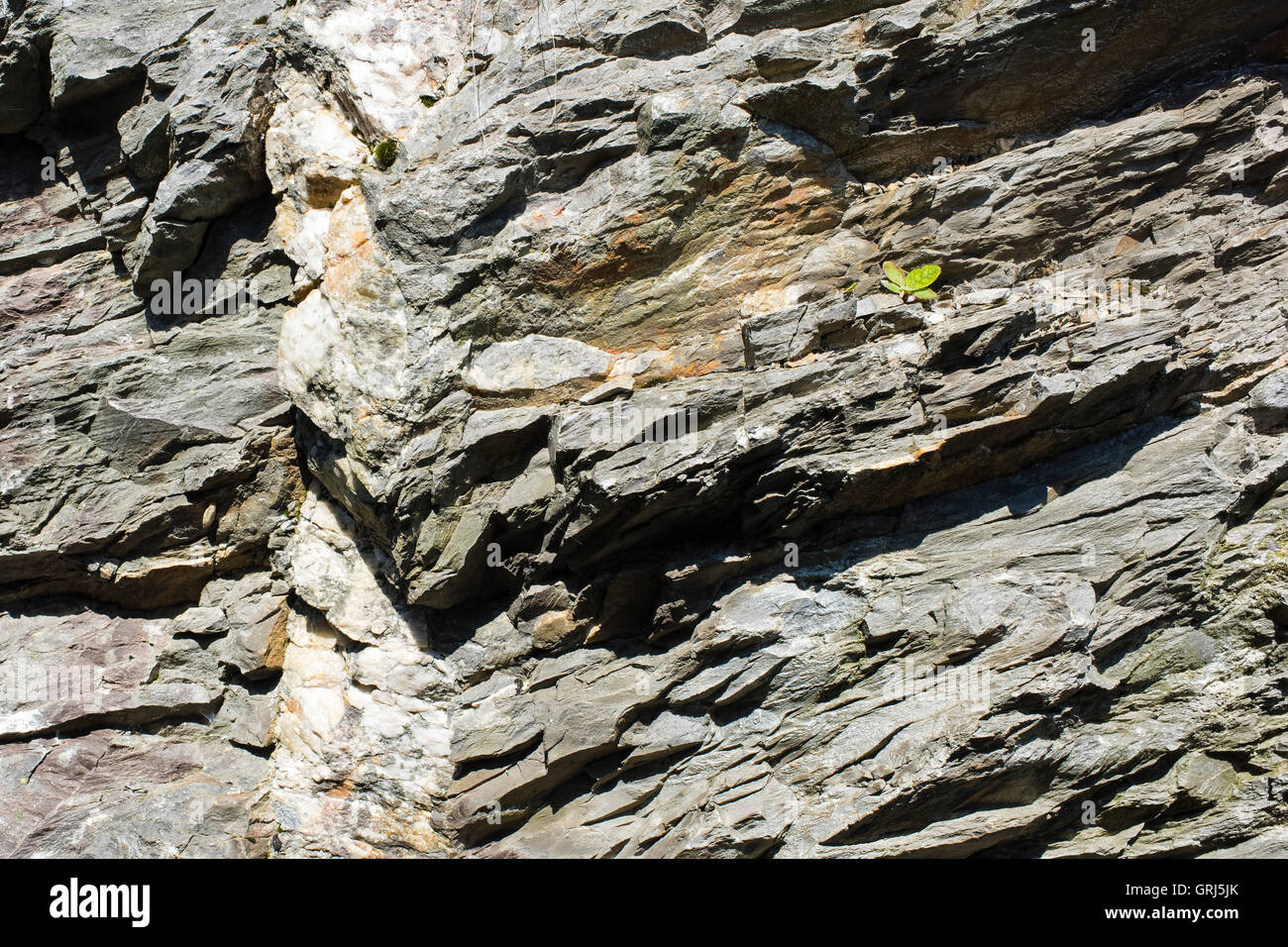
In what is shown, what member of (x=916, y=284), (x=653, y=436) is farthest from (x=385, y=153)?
(x=916, y=284)

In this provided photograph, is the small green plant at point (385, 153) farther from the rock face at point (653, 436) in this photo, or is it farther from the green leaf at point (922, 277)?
the green leaf at point (922, 277)

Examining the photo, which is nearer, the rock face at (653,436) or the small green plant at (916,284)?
the rock face at (653,436)

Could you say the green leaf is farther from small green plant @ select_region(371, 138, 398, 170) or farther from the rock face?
small green plant @ select_region(371, 138, 398, 170)

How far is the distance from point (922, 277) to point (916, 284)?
14 centimetres

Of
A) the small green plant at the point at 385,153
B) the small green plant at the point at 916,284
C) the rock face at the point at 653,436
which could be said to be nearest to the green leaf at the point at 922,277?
the small green plant at the point at 916,284

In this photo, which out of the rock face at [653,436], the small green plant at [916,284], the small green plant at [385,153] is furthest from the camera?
the small green plant at [385,153]

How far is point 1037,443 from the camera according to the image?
1088 cm

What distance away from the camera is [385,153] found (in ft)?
40.5

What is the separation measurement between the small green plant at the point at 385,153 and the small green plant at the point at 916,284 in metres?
7.43

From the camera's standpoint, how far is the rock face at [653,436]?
398 inches

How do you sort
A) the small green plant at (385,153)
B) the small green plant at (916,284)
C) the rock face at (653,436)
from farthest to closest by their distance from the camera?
1. the small green plant at (385,153)
2. the small green plant at (916,284)
3. the rock face at (653,436)

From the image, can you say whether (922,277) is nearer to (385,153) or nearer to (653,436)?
(653,436)

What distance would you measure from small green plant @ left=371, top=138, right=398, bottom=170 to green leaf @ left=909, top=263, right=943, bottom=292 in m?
7.72
